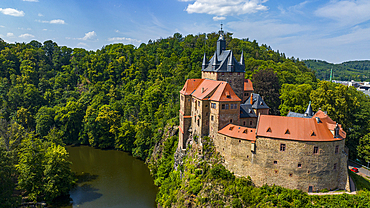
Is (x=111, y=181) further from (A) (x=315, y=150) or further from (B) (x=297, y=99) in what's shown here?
(B) (x=297, y=99)

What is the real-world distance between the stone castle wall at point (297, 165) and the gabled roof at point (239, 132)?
0.81 m

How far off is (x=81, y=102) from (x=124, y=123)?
27.0m

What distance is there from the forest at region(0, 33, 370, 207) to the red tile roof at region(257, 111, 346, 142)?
8088 mm

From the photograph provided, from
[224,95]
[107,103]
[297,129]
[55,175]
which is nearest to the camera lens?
[297,129]

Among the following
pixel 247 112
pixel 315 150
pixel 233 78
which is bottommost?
pixel 315 150

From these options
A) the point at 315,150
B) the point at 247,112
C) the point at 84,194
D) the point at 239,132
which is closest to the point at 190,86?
the point at 247,112

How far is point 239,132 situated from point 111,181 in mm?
32301

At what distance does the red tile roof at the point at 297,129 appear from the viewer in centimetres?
3275

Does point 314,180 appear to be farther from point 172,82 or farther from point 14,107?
point 14,107

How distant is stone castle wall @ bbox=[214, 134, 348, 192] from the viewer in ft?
107

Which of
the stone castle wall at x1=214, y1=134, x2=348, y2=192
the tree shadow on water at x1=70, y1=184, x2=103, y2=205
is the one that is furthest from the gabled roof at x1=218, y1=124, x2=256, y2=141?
the tree shadow on water at x1=70, y1=184, x2=103, y2=205

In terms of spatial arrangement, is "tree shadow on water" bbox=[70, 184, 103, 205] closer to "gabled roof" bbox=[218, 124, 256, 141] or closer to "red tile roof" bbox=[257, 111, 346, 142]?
A: "gabled roof" bbox=[218, 124, 256, 141]

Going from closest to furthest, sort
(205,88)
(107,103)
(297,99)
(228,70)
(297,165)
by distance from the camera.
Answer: (297,165)
(205,88)
(228,70)
(297,99)
(107,103)

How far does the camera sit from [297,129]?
109 ft
